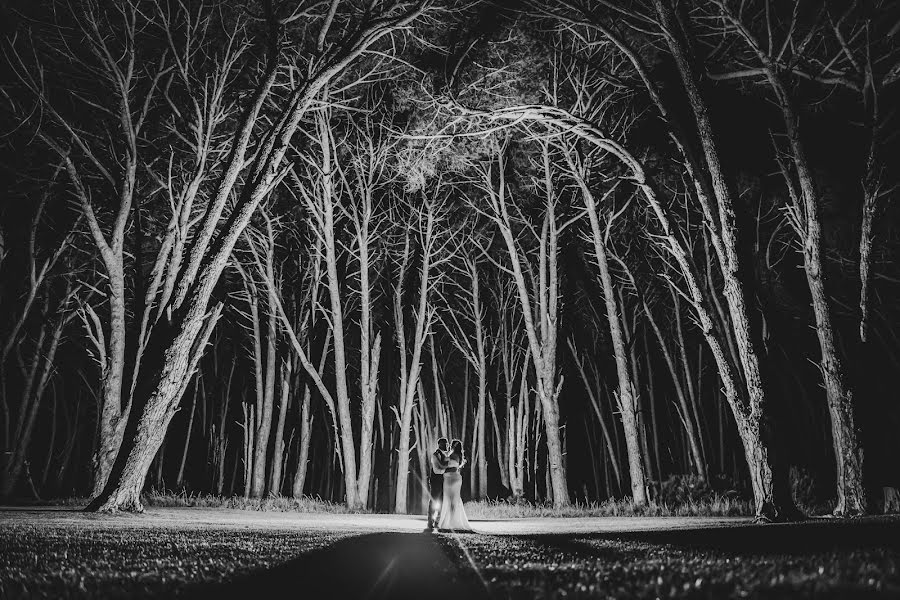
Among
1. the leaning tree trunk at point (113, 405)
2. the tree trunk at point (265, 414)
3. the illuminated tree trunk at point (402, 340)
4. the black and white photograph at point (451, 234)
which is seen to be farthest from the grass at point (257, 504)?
the illuminated tree trunk at point (402, 340)

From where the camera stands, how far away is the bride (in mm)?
9406

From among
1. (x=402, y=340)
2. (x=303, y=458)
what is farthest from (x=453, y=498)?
(x=303, y=458)

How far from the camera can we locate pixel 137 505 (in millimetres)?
9117

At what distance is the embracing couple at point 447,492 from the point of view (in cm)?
947

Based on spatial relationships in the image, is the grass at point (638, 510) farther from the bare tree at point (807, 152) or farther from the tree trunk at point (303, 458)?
the tree trunk at point (303, 458)

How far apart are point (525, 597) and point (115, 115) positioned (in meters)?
15.1

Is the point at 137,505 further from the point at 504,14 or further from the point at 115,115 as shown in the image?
the point at 504,14

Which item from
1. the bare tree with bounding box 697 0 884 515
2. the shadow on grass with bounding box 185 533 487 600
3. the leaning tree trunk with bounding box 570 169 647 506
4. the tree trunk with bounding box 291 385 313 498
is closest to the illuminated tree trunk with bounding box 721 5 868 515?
the bare tree with bounding box 697 0 884 515

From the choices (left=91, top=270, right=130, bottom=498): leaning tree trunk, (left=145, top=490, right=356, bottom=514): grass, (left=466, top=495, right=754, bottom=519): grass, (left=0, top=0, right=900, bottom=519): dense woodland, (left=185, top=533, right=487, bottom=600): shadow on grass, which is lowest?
(left=466, top=495, right=754, bottom=519): grass

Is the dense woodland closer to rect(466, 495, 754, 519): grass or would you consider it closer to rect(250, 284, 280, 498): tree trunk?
rect(250, 284, 280, 498): tree trunk

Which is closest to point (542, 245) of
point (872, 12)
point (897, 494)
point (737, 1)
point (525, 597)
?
point (737, 1)

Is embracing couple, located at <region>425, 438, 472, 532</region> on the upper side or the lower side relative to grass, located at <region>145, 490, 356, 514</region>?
upper

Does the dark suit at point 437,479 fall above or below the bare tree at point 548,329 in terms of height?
below

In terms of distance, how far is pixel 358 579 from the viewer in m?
3.50
